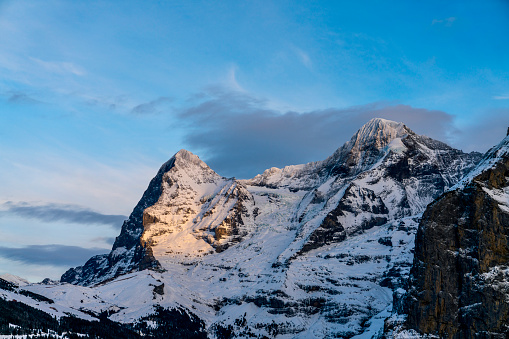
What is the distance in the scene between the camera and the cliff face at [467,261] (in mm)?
169750

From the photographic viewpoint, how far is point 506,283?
168 meters

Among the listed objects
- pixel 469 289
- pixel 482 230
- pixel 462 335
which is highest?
pixel 482 230

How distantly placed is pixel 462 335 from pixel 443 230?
2842 centimetres

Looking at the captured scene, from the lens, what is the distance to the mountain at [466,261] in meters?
170

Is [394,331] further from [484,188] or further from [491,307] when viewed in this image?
[484,188]

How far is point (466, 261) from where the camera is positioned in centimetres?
17700

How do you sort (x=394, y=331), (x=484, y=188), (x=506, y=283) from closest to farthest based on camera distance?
(x=506, y=283) → (x=484, y=188) → (x=394, y=331)

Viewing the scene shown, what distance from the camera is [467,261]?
176750 mm

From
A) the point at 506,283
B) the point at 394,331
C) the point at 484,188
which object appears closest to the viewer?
the point at 506,283

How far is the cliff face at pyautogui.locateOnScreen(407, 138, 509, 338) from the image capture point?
6683 inches

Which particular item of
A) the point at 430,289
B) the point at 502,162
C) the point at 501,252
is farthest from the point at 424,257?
the point at 502,162

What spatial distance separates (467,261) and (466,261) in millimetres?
313

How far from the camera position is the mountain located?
169750 mm

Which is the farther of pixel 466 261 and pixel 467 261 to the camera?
pixel 466 261
